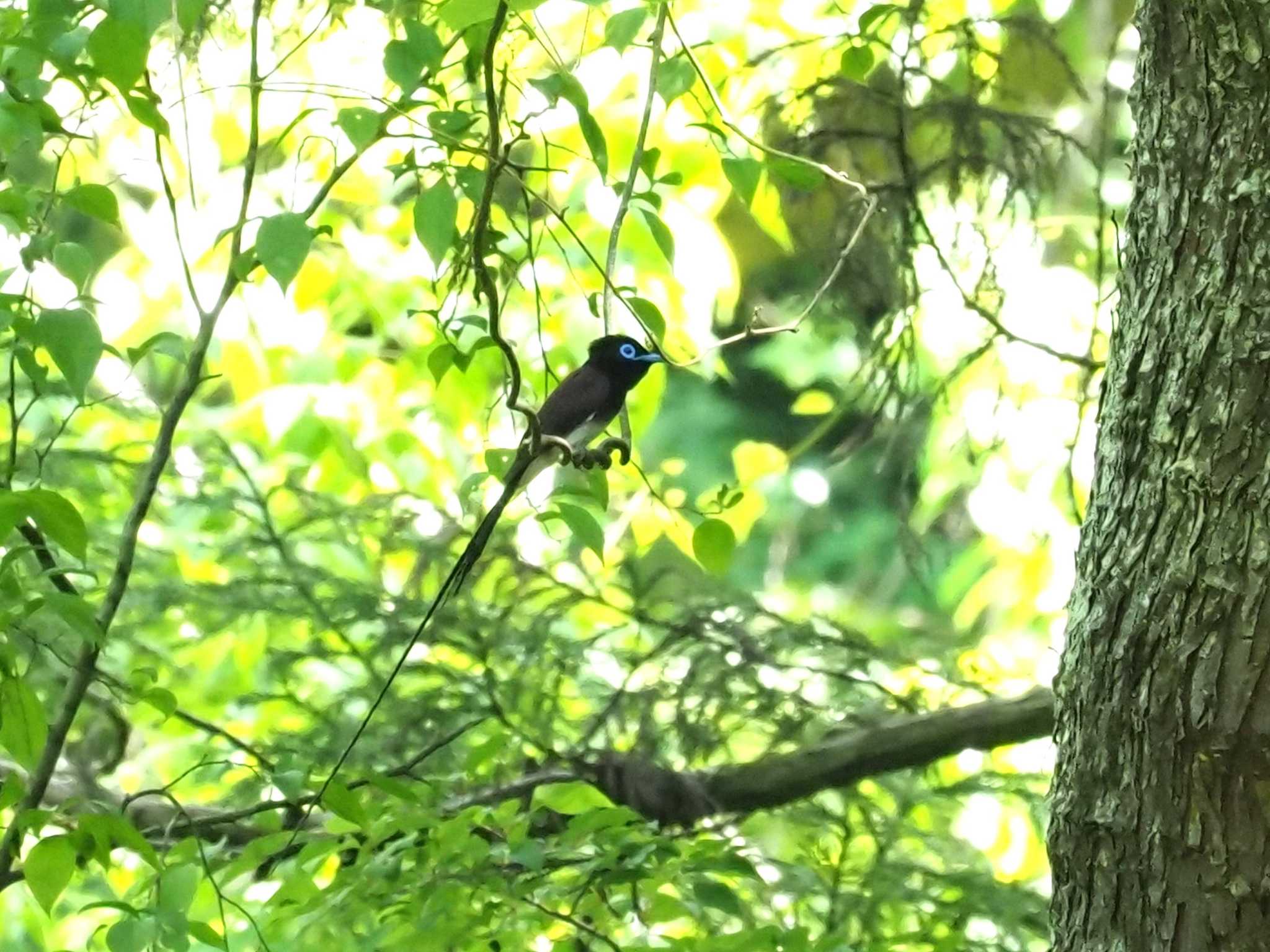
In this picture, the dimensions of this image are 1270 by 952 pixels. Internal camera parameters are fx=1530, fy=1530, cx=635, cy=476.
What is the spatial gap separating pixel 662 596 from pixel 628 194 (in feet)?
4.46

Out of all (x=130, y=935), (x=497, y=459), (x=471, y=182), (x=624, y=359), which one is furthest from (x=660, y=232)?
(x=130, y=935)

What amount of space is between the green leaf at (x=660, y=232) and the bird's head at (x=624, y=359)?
193mm

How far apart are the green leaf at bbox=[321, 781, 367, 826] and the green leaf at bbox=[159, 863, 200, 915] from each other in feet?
0.51

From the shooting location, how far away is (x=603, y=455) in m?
1.71

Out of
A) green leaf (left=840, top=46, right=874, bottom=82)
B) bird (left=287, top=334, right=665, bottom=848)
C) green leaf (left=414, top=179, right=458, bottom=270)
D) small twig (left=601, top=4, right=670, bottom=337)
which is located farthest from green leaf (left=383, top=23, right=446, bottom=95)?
green leaf (left=840, top=46, right=874, bottom=82)

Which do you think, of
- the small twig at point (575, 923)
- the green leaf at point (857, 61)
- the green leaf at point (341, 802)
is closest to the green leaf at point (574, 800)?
Answer: the small twig at point (575, 923)

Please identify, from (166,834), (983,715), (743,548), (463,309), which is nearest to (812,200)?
(463,309)

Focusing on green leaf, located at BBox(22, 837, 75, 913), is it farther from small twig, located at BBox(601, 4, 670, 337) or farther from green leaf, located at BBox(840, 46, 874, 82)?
green leaf, located at BBox(840, 46, 874, 82)

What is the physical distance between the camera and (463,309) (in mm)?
3172

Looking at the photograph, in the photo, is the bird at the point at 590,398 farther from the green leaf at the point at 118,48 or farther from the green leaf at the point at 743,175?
the green leaf at the point at 118,48

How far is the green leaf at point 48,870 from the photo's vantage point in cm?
144

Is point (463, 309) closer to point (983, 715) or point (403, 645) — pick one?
point (403, 645)

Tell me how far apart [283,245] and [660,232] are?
0.45 m

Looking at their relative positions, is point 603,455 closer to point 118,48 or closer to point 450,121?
point 450,121
